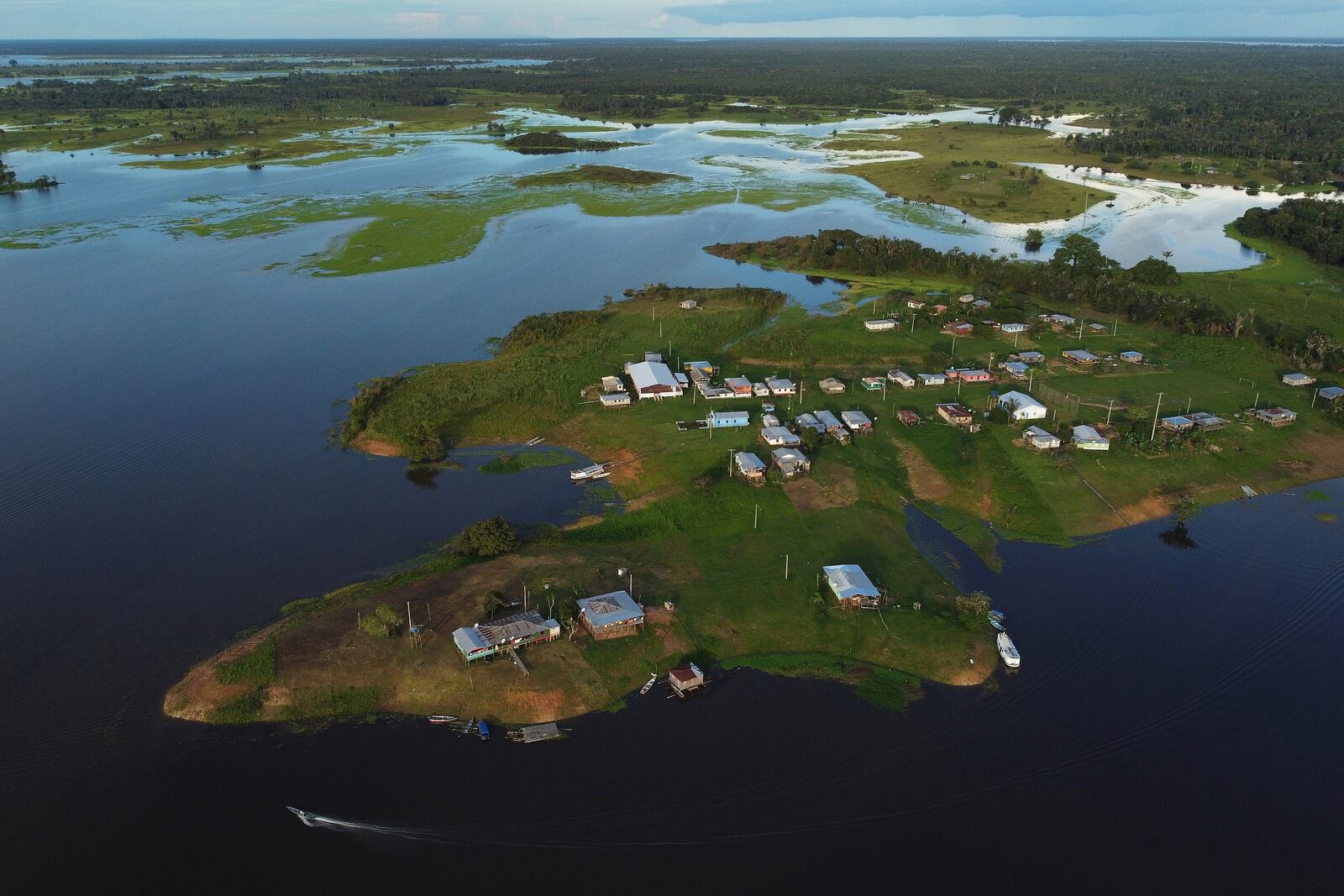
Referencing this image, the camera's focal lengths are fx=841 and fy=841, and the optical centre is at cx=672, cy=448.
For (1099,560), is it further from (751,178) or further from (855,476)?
→ (751,178)

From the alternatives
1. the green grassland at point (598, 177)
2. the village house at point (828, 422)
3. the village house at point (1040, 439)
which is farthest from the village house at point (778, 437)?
the green grassland at point (598, 177)

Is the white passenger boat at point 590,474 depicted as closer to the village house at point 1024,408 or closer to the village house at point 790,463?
the village house at point 790,463

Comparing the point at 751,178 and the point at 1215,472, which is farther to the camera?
the point at 751,178

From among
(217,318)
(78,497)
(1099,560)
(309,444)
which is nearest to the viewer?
(1099,560)

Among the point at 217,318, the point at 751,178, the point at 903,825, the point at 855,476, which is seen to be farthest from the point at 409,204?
the point at 903,825

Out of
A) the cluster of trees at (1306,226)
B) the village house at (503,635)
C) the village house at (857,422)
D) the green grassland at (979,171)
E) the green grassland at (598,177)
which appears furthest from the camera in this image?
the green grassland at (598,177)

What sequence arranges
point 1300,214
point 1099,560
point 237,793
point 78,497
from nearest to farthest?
point 237,793, point 1099,560, point 78,497, point 1300,214
